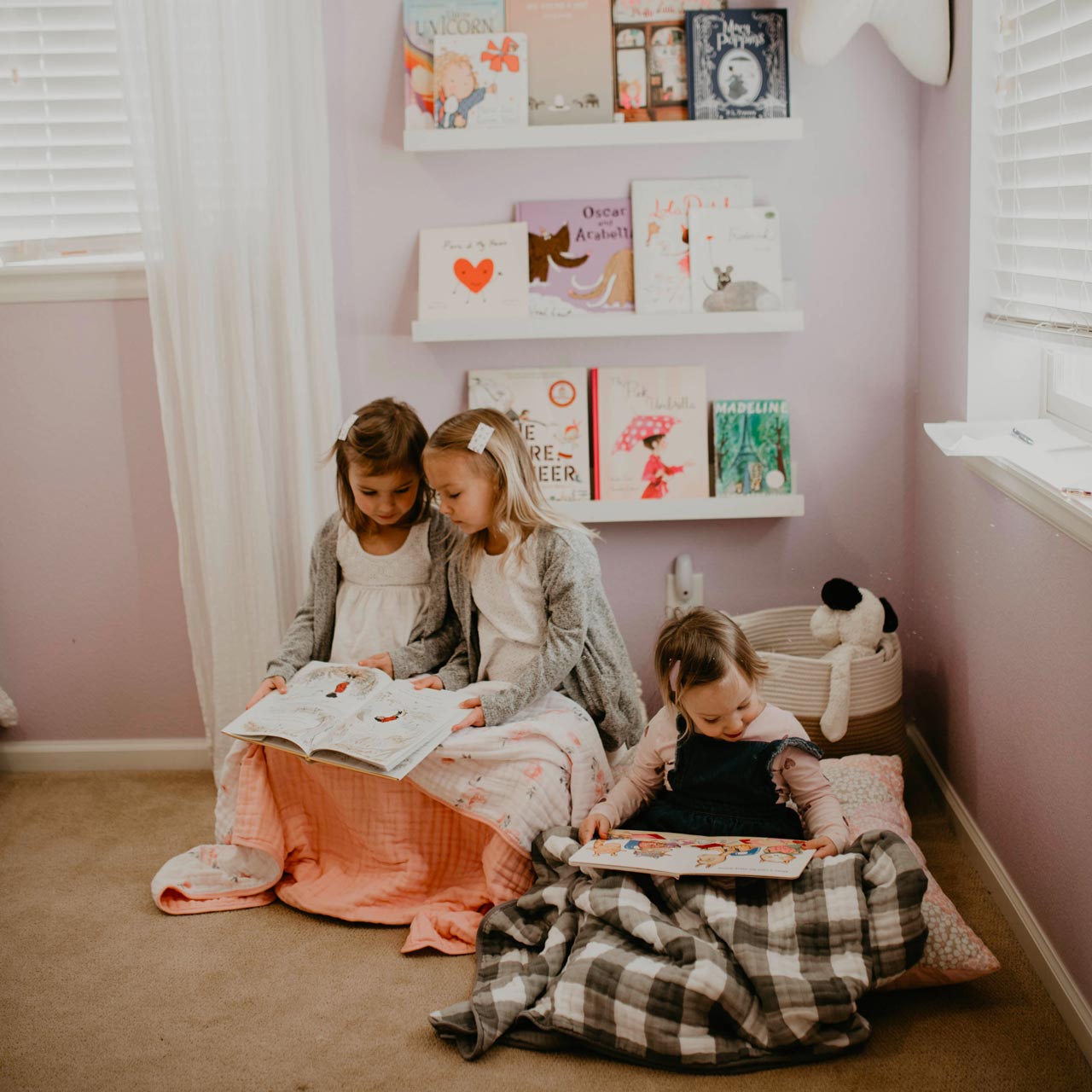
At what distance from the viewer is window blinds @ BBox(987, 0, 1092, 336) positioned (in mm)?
1797

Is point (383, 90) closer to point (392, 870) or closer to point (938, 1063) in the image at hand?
point (392, 870)

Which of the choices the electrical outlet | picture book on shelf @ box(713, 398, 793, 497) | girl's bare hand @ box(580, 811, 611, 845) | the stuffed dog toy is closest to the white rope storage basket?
the stuffed dog toy

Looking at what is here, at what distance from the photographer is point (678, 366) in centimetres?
264

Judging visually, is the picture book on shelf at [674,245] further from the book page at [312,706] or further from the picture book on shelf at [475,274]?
the book page at [312,706]

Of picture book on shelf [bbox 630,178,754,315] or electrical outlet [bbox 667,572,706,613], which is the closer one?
picture book on shelf [bbox 630,178,754,315]

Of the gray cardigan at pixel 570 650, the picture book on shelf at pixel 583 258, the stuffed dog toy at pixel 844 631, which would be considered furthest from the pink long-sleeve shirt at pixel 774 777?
the picture book on shelf at pixel 583 258

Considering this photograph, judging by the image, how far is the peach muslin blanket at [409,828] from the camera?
206 cm

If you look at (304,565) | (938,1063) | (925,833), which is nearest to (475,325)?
(304,565)

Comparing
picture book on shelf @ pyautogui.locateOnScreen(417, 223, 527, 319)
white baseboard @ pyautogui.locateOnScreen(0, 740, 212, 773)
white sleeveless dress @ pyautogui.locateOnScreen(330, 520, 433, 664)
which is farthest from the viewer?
white baseboard @ pyautogui.locateOnScreen(0, 740, 212, 773)

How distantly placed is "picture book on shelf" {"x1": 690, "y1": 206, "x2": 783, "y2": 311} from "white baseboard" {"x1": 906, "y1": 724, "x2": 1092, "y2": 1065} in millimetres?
1044

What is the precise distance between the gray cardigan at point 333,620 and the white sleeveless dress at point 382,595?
0.02 metres

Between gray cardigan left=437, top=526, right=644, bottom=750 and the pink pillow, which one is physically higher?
gray cardigan left=437, top=526, right=644, bottom=750

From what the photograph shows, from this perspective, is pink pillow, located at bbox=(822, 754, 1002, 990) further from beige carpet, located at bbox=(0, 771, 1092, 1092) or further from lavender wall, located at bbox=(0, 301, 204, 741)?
lavender wall, located at bbox=(0, 301, 204, 741)

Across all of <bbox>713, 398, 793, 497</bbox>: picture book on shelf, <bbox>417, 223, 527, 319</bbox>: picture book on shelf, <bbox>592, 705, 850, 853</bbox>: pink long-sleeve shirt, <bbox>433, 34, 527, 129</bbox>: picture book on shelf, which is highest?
<bbox>433, 34, 527, 129</bbox>: picture book on shelf
